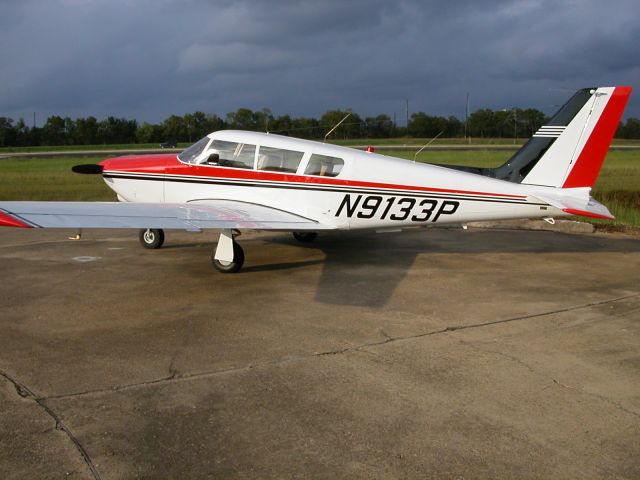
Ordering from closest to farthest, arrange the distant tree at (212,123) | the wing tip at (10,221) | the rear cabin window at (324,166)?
the wing tip at (10,221) < the rear cabin window at (324,166) < the distant tree at (212,123)

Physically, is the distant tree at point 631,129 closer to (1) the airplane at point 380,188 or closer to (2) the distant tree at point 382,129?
(2) the distant tree at point 382,129

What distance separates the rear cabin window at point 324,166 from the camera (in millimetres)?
9906

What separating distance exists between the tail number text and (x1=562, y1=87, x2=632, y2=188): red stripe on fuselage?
76.6 inches

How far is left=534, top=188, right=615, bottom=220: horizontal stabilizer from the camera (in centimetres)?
895

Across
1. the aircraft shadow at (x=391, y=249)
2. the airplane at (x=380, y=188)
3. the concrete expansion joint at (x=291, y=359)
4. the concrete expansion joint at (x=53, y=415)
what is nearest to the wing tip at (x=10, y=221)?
the airplane at (x=380, y=188)

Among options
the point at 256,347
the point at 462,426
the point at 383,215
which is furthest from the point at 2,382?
the point at 383,215

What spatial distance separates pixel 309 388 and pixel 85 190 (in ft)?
57.0

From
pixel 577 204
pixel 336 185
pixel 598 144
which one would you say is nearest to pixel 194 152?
pixel 336 185

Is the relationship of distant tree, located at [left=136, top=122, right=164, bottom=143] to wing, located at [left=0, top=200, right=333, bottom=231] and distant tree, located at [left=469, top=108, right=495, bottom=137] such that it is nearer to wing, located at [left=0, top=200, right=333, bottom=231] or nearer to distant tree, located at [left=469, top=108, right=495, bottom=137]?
distant tree, located at [left=469, top=108, right=495, bottom=137]

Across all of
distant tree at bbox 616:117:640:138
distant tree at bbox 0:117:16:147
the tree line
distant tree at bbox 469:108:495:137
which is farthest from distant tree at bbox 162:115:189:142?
distant tree at bbox 616:117:640:138

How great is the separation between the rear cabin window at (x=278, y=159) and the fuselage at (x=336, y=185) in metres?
0.02

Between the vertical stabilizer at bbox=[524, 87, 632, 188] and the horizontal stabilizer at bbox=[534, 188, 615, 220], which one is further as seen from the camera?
the vertical stabilizer at bbox=[524, 87, 632, 188]

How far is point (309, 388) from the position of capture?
523 centimetres

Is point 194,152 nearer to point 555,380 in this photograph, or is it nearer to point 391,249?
point 391,249
